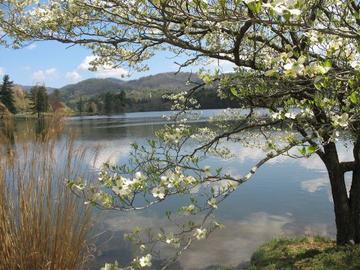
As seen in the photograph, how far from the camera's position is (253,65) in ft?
20.6

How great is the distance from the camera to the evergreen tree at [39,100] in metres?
4.76

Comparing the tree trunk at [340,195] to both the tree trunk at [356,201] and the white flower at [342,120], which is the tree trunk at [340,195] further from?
the white flower at [342,120]

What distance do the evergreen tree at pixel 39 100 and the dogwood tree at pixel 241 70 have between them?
1180mm

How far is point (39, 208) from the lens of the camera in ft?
15.8

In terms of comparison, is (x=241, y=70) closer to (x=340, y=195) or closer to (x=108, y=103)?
(x=340, y=195)

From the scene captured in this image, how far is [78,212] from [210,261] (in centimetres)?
590

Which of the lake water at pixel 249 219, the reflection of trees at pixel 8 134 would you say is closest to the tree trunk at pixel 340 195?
the lake water at pixel 249 219

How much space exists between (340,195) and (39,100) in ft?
19.5

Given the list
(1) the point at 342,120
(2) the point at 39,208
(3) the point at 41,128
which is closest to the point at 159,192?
(1) the point at 342,120

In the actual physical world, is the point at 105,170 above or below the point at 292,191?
above

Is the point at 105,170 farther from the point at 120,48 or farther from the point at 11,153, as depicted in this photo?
the point at 120,48

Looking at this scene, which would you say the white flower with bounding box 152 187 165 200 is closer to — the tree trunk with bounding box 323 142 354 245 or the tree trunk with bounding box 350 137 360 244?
the tree trunk with bounding box 323 142 354 245

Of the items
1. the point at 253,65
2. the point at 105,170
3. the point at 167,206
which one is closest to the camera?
the point at 105,170

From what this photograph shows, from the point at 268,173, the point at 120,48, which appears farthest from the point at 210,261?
→ the point at 268,173
